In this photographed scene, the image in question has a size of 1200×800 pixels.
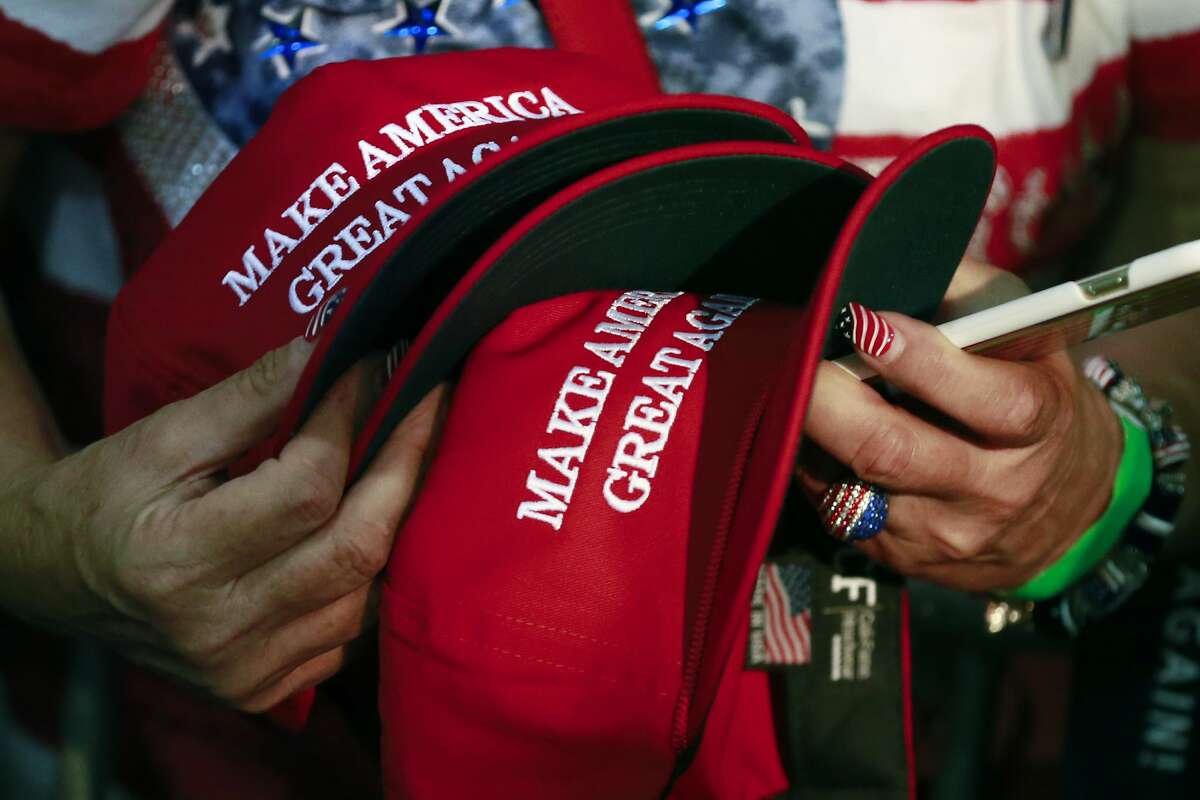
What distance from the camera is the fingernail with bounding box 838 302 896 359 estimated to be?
1.69 ft

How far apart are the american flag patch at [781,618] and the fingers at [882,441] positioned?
0.32 feet

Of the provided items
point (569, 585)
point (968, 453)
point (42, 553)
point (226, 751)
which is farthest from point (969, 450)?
point (226, 751)

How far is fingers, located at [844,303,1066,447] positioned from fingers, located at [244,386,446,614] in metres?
0.22

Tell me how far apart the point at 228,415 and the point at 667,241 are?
24 centimetres

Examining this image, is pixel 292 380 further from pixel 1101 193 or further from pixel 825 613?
pixel 1101 193

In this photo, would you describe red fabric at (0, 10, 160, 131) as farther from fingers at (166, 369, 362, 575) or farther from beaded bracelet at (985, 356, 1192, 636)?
beaded bracelet at (985, 356, 1192, 636)

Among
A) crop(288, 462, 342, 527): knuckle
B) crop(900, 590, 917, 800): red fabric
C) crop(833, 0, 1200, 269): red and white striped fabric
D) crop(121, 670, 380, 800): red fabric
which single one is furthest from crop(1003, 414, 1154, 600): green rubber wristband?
crop(121, 670, 380, 800): red fabric

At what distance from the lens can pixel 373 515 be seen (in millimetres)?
544

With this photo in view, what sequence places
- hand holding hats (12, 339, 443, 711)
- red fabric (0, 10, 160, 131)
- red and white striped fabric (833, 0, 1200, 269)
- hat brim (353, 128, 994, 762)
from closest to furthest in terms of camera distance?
hat brim (353, 128, 994, 762)
hand holding hats (12, 339, 443, 711)
red fabric (0, 10, 160, 131)
red and white striped fabric (833, 0, 1200, 269)

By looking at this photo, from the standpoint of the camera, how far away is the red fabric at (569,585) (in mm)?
480

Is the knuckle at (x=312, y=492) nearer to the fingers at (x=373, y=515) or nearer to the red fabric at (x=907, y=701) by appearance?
the fingers at (x=373, y=515)

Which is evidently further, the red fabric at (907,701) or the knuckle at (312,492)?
the red fabric at (907,701)

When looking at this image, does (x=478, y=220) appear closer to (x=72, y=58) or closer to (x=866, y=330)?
(x=866, y=330)

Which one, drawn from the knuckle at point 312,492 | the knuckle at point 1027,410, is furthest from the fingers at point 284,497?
the knuckle at point 1027,410
